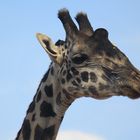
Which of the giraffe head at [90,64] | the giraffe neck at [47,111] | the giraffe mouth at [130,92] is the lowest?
the giraffe neck at [47,111]

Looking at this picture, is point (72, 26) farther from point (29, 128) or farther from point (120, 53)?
point (29, 128)

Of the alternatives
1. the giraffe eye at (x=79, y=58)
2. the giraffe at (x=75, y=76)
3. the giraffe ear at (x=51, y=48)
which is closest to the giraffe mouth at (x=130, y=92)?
the giraffe at (x=75, y=76)

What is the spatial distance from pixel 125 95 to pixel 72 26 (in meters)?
1.90

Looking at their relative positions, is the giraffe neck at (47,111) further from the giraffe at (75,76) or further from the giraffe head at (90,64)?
the giraffe head at (90,64)

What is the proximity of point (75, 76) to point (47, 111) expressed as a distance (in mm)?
895

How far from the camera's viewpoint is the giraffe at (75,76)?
37.6 feet

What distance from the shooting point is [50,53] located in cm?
1216

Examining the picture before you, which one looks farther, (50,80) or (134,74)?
(50,80)

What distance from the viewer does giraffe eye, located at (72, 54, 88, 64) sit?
1186 cm

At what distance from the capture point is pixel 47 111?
12.2m

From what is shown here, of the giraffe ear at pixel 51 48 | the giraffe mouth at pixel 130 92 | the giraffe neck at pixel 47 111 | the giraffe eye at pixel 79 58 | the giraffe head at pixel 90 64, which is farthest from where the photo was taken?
the giraffe ear at pixel 51 48

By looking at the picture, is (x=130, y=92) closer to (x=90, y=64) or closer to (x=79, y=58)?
(x=90, y=64)

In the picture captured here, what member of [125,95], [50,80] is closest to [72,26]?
[50,80]

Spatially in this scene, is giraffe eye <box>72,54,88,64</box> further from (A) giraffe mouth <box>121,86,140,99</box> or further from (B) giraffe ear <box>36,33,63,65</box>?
(A) giraffe mouth <box>121,86,140,99</box>
